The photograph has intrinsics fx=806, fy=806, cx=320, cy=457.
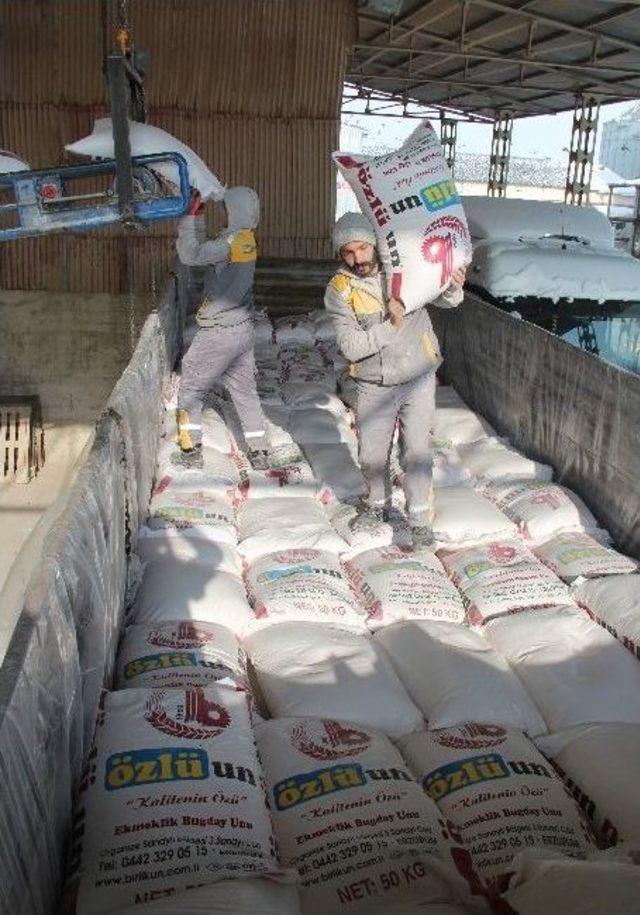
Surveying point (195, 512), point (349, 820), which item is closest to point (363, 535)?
point (195, 512)

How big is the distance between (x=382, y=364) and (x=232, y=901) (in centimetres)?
282

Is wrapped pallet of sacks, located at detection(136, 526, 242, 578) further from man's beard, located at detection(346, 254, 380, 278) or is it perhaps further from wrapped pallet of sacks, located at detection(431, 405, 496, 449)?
wrapped pallet of sacks, located at detection(431, 405, 496, 449)

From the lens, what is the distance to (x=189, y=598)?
3535 millimetres

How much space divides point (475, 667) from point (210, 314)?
292 cm

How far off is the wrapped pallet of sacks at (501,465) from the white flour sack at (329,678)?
2279 millimetres

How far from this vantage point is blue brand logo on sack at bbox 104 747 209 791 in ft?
7.38

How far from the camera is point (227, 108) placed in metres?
10.8

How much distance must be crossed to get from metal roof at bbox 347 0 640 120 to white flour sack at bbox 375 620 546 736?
813 centimetres

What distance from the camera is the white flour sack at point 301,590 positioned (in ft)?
11.6

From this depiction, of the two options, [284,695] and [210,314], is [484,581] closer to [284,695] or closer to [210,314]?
[284,695]

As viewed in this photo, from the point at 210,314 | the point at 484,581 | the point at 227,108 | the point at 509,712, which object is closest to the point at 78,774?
the point at 509,712

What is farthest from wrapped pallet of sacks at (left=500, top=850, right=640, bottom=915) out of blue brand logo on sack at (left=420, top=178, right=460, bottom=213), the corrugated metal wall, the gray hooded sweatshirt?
the corrugated metal wall

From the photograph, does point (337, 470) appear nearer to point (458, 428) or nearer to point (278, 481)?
point (278, 481)

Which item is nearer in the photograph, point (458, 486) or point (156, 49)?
point (458, 486)
